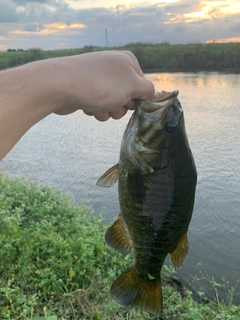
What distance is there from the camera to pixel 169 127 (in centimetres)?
177

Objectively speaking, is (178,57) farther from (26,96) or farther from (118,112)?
(26,96)

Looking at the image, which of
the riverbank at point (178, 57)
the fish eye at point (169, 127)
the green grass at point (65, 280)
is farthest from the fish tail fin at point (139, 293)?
the riverbank at point (178, 57)

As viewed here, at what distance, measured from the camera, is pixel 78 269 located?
4.09 metres

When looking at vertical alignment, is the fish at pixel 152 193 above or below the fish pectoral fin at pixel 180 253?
above

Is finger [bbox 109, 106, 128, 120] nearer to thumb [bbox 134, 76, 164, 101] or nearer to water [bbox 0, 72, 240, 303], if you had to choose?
thumb [bbox 134, 76, 164, 101]

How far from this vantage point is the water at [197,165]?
6289 mm

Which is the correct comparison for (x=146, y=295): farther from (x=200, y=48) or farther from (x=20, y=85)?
(x=200, y=48)

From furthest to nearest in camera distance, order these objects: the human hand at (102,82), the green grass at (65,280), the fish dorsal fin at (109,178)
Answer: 1. the green grass at (65,280)
2. the fish dorsal fin at (109,178)
3. the human hand at (102,82)

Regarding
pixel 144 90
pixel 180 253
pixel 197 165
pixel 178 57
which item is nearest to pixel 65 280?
pixel 180 253

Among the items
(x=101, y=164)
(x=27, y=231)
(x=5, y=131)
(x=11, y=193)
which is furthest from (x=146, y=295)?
(x=101, y=164)

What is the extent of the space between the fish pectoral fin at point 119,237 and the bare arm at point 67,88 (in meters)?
0.60

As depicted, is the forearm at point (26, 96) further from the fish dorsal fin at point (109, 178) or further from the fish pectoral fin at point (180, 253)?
the fish pectoral fin at point (180, 253)

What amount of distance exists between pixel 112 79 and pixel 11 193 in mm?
5230

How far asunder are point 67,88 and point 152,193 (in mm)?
652
